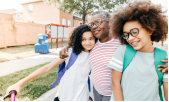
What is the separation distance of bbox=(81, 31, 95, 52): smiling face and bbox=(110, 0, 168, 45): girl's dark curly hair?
1.79 ft

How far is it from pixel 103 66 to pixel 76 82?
0.46 metres

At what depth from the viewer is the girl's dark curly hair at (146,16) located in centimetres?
111

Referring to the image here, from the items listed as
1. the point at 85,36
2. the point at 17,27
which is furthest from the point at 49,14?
the point at 85,36

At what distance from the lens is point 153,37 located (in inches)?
51.3

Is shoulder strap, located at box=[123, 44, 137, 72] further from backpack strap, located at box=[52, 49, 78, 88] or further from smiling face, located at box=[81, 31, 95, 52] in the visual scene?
backpack strap, located at box=[52, 49, 78, 88]

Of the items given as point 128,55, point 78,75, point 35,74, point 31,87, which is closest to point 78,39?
point 78,75

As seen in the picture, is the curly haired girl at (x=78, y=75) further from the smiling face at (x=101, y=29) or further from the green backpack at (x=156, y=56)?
the green backpack at (x=156, y=56)

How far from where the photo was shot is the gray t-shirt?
3.36 feet

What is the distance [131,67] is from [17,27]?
44.5 feet

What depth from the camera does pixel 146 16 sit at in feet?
3.64

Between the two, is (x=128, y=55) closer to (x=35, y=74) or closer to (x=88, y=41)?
(x=88, y=41)

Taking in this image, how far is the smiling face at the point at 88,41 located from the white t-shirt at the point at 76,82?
154 millimetres

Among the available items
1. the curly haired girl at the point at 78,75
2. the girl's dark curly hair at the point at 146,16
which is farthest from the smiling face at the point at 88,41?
the girl's dark curly hair at the point at 146,16

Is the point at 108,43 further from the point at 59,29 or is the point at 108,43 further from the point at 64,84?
the point at 59,29
